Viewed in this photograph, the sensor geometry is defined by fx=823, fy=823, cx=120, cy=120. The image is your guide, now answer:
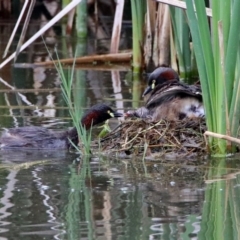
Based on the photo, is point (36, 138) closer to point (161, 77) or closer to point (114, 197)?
point (161, 77)

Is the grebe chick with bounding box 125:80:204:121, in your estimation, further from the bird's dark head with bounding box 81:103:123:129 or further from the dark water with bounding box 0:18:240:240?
the dark water with bounding box 0:18:240:240

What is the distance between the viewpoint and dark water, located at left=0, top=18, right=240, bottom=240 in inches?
156

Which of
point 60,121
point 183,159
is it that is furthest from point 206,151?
point 60,121

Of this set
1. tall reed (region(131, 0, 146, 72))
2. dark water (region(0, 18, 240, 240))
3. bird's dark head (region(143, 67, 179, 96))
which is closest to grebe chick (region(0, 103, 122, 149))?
dark water (region(0, 18, 240, 240))

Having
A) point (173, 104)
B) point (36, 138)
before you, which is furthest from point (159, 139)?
point (36, 138)

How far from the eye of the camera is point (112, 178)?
17.0ft

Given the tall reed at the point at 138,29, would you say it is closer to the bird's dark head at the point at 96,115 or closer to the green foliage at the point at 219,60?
the bird's dark head at the point at 96,115

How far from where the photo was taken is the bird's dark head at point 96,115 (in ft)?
22.5

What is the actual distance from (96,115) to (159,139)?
0.92 m

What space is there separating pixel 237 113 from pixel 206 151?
0.38 metres

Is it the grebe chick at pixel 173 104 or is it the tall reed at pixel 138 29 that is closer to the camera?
the grebe chick at pixel 173 104

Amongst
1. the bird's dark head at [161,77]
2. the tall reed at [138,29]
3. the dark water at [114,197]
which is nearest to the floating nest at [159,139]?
the dark water at [114,197]

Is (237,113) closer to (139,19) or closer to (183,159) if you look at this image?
(183,159)

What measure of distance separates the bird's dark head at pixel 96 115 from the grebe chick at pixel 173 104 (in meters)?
0.16
